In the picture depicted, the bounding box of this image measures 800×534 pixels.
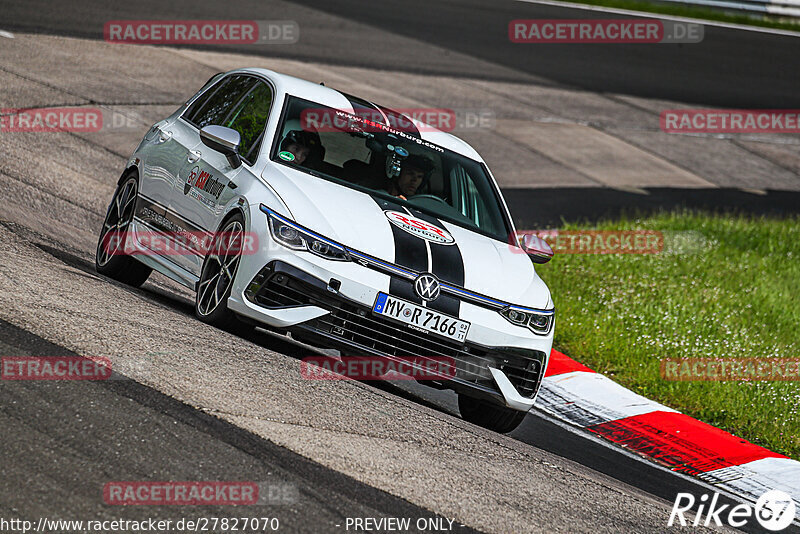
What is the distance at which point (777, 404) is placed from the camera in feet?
28.2

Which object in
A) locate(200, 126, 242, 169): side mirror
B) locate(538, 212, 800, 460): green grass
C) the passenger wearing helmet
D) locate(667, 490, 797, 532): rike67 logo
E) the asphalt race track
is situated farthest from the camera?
locate(538, 212, 800, 460): green grass

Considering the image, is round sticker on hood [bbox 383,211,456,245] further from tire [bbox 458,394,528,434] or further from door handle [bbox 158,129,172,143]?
door handle [bbox 158,129,172,143]

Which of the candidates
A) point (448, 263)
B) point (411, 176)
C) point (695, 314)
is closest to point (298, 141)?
point (411, 176)

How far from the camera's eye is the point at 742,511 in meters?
6.81

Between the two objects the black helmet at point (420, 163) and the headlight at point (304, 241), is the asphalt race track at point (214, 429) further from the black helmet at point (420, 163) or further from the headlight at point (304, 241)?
A: the black helmet at point (420, 163)

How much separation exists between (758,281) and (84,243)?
695 cm

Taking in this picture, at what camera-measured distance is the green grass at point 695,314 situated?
8.55 m

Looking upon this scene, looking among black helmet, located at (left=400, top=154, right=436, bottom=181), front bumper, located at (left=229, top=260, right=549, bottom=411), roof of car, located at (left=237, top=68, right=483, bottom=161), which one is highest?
roof of car, located at (left=237, top=68, right=483, bottom=161)

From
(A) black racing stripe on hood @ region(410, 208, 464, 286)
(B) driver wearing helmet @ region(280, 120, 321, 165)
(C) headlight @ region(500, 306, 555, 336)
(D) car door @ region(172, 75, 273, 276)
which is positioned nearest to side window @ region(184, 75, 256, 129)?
(D) car door @ region(172, 75, 273, 276)

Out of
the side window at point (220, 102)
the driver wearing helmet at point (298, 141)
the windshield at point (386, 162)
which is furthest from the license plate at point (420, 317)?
the side window at point (220, 102)

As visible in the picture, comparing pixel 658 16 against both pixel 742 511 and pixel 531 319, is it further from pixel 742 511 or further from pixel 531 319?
pixel 742 511

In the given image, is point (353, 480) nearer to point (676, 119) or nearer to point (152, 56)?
point (152, 56)

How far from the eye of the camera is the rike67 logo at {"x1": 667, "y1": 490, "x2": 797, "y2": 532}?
6297 millimetres

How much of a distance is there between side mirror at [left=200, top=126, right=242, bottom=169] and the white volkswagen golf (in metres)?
0.01
